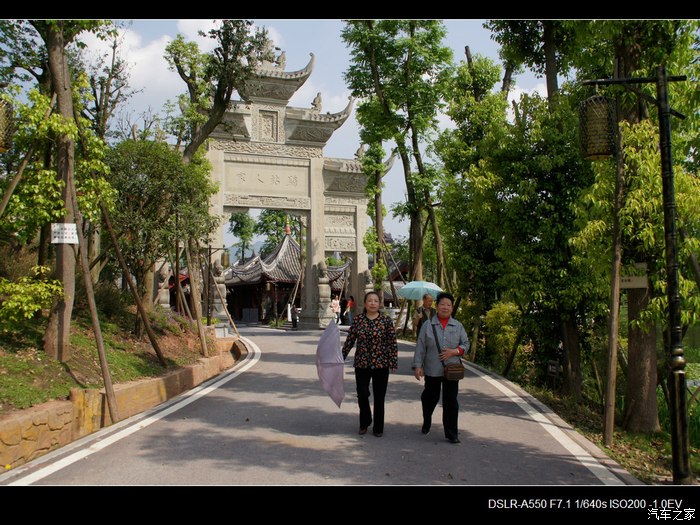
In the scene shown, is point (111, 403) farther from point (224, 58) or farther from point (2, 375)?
point (224, 58)

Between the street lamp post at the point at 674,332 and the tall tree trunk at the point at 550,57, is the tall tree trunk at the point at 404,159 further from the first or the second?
the street lamp post at the point at 674,332

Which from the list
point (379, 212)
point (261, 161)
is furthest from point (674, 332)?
point (261, 161)

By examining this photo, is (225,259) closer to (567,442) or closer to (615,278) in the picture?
(615,278)

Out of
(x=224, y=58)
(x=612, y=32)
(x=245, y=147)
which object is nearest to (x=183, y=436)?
(x=612, y=32)

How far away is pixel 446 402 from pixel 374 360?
2.97 feet

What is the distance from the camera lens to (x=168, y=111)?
20.4 meters

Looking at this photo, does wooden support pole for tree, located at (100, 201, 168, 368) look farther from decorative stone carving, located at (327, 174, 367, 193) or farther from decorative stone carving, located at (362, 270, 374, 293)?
decorative stone carving, located at (327, 174, 367, 193)

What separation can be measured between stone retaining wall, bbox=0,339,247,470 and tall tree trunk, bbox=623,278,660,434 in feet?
22.6

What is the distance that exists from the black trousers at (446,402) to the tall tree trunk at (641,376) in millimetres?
3196

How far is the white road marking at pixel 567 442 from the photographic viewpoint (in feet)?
18.3

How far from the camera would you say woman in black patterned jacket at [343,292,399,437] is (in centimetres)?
696

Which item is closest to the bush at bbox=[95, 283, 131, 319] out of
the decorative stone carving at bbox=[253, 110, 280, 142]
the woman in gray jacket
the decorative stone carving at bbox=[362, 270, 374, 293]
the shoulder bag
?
the woman in gray jacket

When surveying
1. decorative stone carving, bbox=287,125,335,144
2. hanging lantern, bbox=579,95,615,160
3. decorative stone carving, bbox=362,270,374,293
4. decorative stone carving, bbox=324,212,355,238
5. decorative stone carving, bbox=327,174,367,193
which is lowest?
decorative stone carving, bbox=362,270,374,293

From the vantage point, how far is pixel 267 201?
88.7 feet
